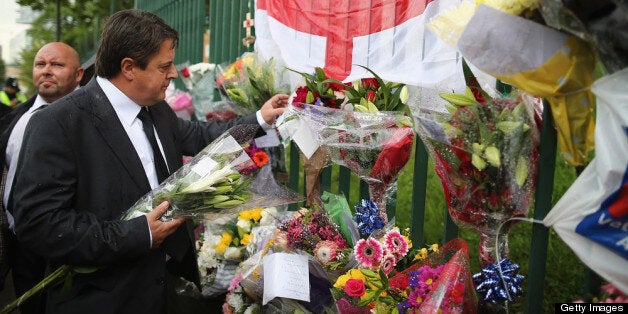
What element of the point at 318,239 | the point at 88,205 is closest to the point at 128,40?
the point at 88,205

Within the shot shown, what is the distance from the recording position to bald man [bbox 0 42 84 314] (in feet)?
11.7

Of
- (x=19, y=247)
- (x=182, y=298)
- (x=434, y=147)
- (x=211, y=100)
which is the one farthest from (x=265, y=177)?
(x=211, y=100)

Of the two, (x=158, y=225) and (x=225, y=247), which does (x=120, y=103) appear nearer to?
(x=158, y=225)

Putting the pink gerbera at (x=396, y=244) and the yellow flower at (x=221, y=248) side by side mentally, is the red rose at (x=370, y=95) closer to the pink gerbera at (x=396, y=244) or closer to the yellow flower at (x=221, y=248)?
the pink gerbera at (x=396, y=244)

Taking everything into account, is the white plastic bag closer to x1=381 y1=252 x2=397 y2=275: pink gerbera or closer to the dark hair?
x1=381 y1=252 x2=397 y2=275: pink gerbera

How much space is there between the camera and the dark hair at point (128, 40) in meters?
2.70

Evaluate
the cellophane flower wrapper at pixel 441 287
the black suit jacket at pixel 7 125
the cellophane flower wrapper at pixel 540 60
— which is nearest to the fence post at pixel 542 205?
the cellophane flower wrapper at pixel 540 60

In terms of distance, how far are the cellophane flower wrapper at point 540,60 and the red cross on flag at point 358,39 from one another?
86 centimetres

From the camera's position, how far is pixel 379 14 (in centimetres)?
306

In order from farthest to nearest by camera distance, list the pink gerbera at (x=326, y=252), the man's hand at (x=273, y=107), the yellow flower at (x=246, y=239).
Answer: the man's hand at (x=273, y=107) → the yellow flower at (x=246, y=239) → the pink gerbera at (x=326, y=252)

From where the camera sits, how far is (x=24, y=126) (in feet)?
12.4

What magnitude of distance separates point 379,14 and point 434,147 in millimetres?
1259

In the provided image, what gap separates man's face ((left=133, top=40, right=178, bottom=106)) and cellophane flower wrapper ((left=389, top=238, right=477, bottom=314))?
140 cm

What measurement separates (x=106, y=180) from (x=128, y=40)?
2.04 ft
